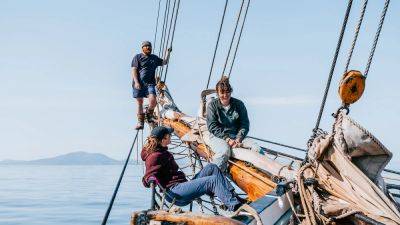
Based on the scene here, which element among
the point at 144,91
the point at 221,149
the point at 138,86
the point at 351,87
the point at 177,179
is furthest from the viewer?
the point at 144,91

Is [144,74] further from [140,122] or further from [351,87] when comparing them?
[351,87]

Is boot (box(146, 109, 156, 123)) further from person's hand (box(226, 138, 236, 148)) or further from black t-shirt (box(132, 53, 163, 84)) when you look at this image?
person's hand (box(226, 138, 236, 148))

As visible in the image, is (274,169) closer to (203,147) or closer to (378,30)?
(378,30)

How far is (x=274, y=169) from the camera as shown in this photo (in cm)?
392

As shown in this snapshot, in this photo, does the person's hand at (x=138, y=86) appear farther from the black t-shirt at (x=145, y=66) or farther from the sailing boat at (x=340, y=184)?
the sailing boat at (x=340, y=184)

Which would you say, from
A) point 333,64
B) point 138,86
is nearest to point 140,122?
point 138,86

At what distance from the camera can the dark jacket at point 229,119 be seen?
5.29 m

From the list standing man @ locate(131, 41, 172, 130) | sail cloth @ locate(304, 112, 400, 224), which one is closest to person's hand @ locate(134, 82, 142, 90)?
standing man @ locate(131, 41, 172, 130)

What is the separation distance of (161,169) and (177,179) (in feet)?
0.70

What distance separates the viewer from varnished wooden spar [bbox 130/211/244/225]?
1.81 metres

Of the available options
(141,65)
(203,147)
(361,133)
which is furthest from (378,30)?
(141,65)

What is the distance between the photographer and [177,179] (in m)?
4.29

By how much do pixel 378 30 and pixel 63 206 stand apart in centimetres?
2091

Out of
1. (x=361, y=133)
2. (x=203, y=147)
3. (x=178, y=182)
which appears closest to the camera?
(x=361, y=133)
